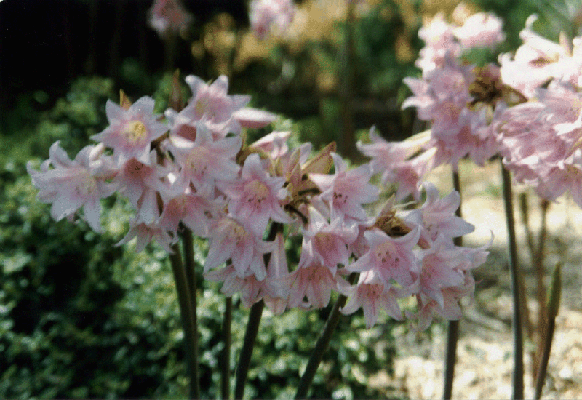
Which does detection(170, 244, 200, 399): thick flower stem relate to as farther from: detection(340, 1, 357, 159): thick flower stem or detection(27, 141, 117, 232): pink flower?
detection(340, 1, 357, 159): thick flower stem

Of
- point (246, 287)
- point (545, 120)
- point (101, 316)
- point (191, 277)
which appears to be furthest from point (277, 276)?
point (101, 316)

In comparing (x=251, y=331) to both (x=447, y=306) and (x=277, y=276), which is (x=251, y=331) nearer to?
(x=277, y=276)

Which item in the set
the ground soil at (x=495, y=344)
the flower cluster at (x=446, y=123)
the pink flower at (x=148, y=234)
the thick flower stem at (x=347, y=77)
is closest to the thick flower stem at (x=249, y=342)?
the pink flower at (x=148, y=234)

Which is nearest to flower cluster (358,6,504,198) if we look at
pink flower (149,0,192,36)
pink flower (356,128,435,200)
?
pink flower (356,128,435,200)

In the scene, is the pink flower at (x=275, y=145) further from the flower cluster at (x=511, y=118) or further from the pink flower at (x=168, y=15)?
the pink flower at (x=168, y=15)

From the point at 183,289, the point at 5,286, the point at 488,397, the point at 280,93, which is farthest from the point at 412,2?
the point at 183,289
